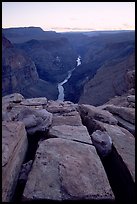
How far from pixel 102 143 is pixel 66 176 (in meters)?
1.01

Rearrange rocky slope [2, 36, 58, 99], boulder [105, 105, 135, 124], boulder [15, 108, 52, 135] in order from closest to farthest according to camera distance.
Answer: boulder [15, 108, 52, 135]
boulder [105, 105, 135, 124]
rocky slope [2, 36, 58, 99]

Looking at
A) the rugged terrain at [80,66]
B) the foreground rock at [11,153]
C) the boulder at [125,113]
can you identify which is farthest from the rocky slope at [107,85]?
the foreground rock at [11,153]

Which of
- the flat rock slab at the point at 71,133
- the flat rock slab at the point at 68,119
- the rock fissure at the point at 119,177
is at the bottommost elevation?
the rock fissure at the point at 119,177

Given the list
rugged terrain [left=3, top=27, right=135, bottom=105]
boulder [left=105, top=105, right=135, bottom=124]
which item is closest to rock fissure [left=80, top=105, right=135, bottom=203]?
boulder [left=105, top=105, right=135, bottom=124]

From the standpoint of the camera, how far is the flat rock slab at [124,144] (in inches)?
132

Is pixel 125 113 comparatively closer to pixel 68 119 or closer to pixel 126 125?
pixel 126 125

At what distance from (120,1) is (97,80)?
3023cm

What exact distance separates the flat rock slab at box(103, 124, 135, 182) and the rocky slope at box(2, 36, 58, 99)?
32.5 meters

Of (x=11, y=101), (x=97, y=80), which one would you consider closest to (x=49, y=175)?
(x=11, y=101)

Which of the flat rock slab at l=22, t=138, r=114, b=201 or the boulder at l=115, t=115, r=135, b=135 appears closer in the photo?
the flat rock slab at l=22, t=138, r=114, b=201

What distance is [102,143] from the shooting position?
12.4 feet

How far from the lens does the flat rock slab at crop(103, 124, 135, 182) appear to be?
132 inches

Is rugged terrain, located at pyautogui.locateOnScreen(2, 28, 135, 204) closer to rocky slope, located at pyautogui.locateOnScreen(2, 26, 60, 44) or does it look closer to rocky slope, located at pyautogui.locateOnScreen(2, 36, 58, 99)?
rocky slope, located at pyautogui.locateOnScreen(2, 36, 58, 99)

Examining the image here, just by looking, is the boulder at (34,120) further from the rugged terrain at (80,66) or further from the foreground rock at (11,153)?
the rugged terrain at (80,66)
